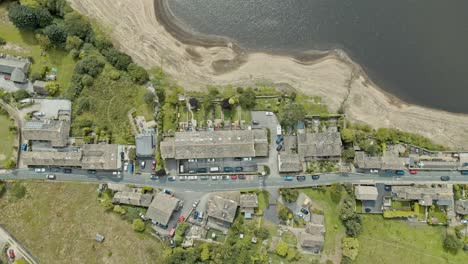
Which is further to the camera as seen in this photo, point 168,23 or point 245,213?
point 168,23

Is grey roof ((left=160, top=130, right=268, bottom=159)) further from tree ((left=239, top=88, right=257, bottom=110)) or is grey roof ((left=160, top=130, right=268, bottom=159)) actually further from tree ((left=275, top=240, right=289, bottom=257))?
tree ((left=275, top=240, right=289, bottom=257))

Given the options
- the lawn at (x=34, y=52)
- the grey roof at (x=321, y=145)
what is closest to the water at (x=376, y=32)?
the grey roof at (x=321, y=145)

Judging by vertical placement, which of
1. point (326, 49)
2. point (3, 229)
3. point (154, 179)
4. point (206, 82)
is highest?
point (326, 49)

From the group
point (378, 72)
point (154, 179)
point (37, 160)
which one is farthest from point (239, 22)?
point (37, 160)

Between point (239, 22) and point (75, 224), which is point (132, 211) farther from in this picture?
point (239, 22)

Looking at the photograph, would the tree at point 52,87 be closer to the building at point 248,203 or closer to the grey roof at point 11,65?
the grey roof at point 11,65

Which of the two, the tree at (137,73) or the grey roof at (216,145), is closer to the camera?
the grey roof at (216,145)
